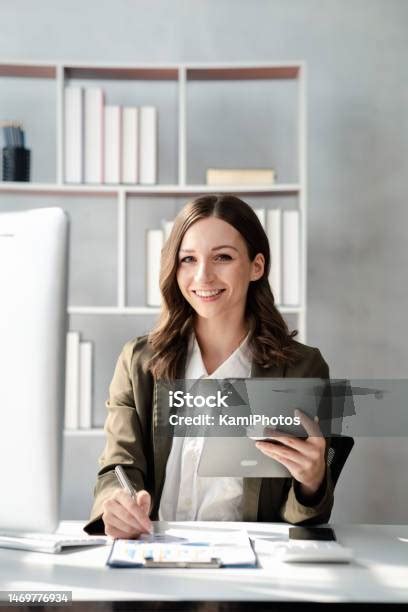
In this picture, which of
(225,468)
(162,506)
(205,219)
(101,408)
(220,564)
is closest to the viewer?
(220,564)

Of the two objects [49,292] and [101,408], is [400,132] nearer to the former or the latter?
[101,408]

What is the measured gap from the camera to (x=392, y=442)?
2.69 metres

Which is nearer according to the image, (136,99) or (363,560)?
(363,560)

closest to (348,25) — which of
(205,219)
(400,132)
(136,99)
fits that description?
(400,132)

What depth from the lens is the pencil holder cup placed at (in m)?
2.41

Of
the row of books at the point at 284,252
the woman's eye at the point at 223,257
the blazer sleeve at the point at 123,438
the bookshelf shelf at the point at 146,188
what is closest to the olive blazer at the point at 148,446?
the blazer sleeve at the point at 123,438

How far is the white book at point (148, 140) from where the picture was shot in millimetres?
2393

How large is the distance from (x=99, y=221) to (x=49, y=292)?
5.82 feet

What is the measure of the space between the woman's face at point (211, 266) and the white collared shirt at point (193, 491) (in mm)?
165

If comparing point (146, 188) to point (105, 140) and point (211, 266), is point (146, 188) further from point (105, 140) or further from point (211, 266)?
point (211, 266)

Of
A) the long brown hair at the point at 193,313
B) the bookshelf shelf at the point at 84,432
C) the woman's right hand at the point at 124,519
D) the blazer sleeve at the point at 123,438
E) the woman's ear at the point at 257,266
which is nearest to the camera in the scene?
the woman's right hand at the point at 124,519

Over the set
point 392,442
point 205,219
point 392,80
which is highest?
point 392,80

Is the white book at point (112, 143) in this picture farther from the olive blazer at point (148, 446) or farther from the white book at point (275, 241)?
the olive blazer at point (148, 446)

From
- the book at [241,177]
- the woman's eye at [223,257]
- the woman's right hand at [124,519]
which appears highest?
the book at [241,177]
